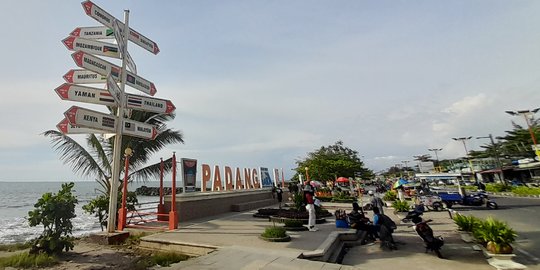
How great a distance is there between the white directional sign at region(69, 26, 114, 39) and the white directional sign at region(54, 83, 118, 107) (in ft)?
7.19

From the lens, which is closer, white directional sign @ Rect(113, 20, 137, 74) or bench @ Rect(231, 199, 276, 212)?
white directional sign @ Rect(113, 20, 137, 74)

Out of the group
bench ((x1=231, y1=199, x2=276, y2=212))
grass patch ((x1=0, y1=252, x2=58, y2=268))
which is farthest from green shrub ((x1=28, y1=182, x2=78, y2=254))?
bench ((x1=231, y1=199, x2=276, y2=212))

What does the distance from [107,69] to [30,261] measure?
649 cm

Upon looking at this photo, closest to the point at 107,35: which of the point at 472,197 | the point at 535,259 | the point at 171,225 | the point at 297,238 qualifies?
the point at 171,225

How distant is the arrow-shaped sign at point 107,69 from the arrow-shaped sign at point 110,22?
5.28 feet

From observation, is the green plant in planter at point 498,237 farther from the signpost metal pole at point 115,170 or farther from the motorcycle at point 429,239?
the signpost metal pole at point 115,170

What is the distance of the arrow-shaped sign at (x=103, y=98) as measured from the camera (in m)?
8.91

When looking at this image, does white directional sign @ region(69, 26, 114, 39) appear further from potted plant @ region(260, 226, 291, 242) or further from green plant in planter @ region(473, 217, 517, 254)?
green plant in planter @ region(473, 217, 517, 254)

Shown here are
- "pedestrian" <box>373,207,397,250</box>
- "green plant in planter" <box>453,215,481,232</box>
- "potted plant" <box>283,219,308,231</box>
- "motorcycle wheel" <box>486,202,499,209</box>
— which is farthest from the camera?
"motorcycle wheel" <box>486,202,499,209</box>

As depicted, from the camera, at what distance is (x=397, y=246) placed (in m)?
8.48

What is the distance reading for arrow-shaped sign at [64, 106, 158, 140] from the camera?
843cm

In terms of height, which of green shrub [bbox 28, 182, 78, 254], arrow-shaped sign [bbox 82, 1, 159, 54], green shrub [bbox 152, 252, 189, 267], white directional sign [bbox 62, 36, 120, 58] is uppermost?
arrow-shaped sign [bbox 82, 1, 159, 54]

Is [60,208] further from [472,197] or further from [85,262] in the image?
[472,197]

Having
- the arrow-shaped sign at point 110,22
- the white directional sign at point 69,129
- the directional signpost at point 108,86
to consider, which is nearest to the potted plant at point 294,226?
the directional signpost at point 108,86
